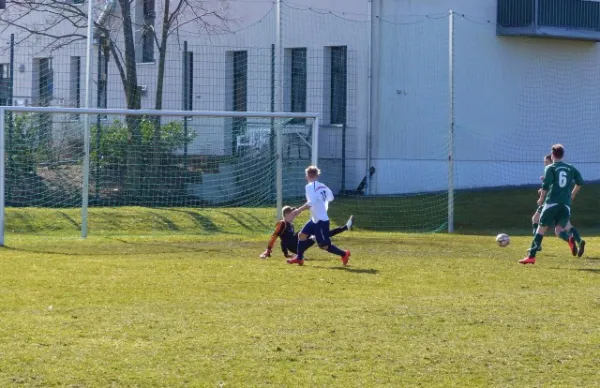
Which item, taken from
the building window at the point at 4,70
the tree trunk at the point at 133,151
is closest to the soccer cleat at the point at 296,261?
the tree trunk at the point at 133,151

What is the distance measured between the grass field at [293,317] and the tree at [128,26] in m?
6.01

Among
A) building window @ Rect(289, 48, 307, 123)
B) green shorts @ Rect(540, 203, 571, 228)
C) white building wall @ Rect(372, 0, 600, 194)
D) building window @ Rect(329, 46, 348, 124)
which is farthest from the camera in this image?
white building wall @ Rect(372, 0, 600, 194)

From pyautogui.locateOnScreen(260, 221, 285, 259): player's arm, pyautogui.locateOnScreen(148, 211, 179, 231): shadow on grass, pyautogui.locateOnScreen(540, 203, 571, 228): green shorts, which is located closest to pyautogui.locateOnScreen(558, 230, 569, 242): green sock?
pyautogui.locateOnScreen(540, 203, 571, 228): green shorts

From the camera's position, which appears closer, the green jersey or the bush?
the green jersey

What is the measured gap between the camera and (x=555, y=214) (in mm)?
16125

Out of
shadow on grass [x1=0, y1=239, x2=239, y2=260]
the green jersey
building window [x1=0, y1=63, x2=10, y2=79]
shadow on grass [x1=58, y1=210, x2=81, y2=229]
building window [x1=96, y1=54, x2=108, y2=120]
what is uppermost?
building window [x1=0, y1=63, x2=10, y2=79]

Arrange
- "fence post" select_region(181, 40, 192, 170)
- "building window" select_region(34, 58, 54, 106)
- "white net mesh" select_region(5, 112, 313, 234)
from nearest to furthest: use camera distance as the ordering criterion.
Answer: "white net mesh" select_region(5, 112, 313, 234) → "fence post" select_region(181, 40, 192, 170) → "building window" select_region(34, 58, 54, 106)

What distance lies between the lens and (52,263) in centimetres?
1520

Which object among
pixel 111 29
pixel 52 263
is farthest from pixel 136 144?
pixel 52 263

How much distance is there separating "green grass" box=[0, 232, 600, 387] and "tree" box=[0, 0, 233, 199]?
7.29 m

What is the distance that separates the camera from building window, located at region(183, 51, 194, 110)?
2456cm

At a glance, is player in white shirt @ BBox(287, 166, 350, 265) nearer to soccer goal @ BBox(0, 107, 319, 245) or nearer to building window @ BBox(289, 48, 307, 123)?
soccer goal @ BBox(0, 107, 319, 245)

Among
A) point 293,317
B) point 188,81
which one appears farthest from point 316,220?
point 188,81

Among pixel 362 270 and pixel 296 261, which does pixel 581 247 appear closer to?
pixel 362 270
